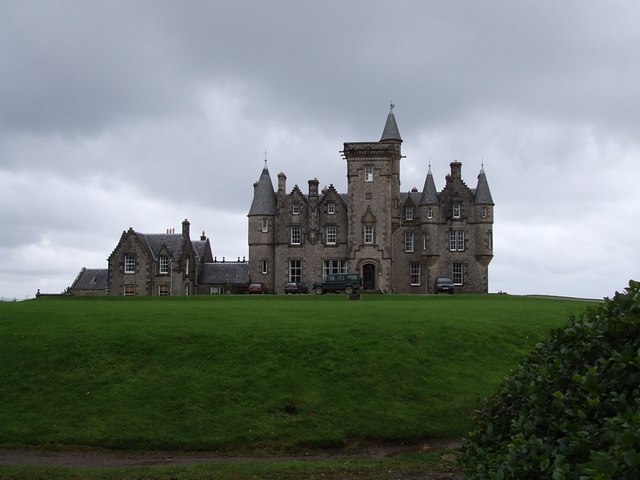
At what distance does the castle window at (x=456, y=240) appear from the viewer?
7412 centimetres

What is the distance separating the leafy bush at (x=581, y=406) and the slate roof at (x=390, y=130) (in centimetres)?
6763

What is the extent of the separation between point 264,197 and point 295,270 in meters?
9.13

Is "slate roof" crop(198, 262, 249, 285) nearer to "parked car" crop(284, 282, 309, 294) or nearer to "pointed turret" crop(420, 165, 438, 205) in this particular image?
"parked car" crop(284, 282, 309, 294)

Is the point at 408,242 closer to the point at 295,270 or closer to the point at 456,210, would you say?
the point at 456,210

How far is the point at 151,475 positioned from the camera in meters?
15.7

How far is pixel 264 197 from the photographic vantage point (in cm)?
7531

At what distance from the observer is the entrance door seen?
71.7 m

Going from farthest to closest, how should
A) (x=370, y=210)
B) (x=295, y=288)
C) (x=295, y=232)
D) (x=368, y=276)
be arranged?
(x=295, y=232) < (x=368, y=276) < (x=370, y=210) < (x=295, y=288)

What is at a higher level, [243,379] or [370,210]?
[370,210]

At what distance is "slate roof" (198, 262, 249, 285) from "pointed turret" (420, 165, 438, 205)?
23.1m

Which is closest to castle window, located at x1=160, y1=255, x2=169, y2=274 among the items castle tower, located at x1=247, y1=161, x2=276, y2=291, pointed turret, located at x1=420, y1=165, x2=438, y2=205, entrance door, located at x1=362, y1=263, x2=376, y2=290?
castle tower, located at x1=247, y1=161, x2=276, y2=291

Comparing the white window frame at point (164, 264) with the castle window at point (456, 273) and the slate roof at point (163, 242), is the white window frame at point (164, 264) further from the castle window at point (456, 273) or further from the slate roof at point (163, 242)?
the castle window at point (456, 273)

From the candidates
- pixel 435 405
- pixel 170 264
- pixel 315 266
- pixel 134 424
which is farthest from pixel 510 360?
pixel 170 264

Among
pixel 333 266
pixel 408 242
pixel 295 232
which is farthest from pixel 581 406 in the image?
pixel 408 242
